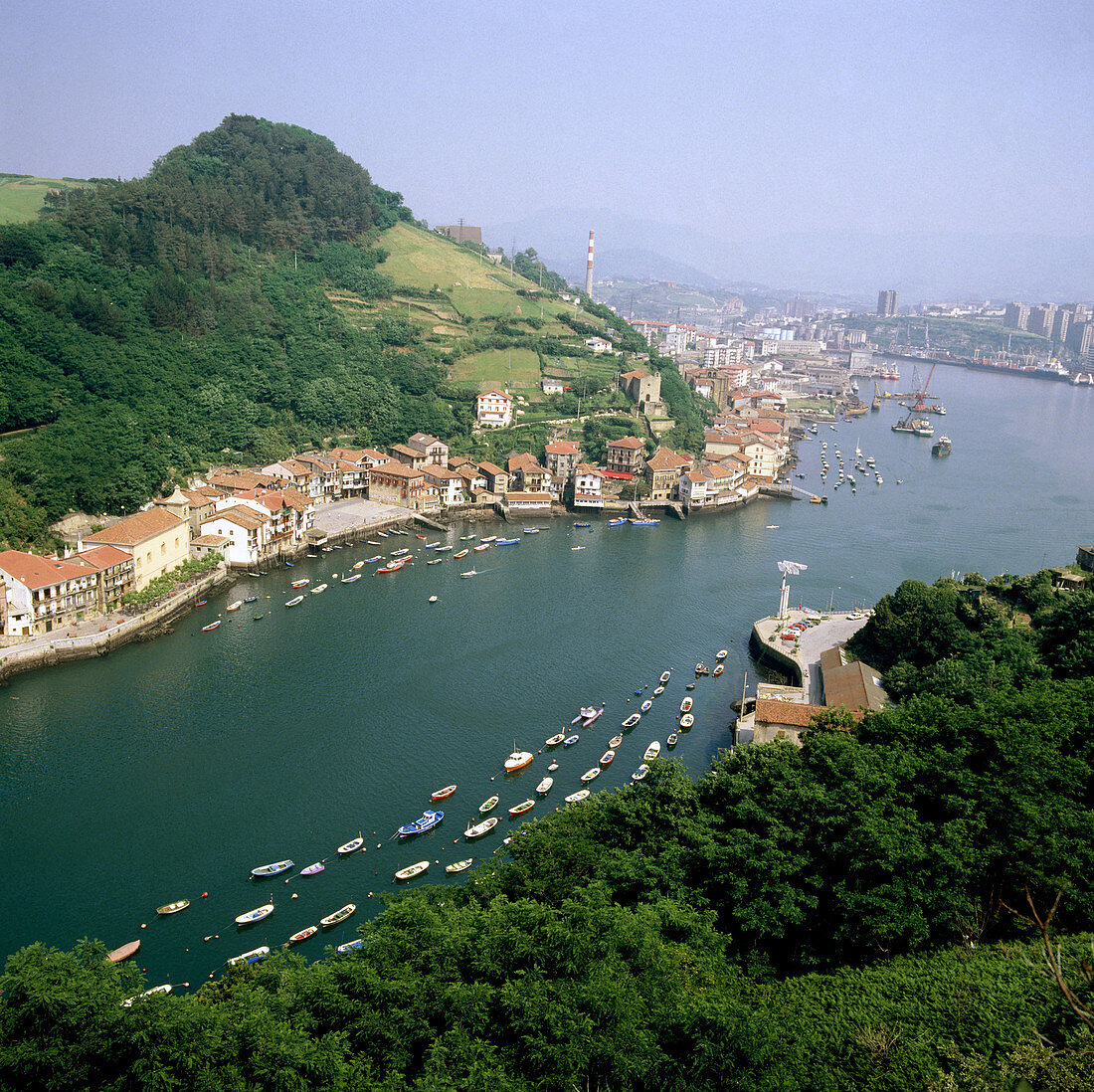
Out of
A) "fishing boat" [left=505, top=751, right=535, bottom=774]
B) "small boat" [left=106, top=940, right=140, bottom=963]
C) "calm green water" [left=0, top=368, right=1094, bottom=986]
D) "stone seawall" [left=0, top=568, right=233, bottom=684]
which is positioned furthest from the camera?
"stone seawall" [left=0, top=568, right=233, bottom=684]

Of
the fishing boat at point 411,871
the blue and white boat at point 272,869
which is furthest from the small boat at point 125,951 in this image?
the fishing boat at point 411,871

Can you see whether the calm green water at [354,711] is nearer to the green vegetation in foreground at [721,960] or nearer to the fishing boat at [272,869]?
the fishing boat at [272,869]

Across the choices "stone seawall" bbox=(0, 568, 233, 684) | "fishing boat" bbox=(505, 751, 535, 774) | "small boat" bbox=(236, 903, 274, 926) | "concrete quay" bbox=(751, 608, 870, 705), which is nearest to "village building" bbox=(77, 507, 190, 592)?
"stone seawall" bbox=(0, 568, 233, 684)

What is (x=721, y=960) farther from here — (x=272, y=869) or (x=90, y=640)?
(x=90, y=640)

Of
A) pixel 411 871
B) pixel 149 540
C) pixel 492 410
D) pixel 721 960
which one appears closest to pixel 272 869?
pixel 411 871

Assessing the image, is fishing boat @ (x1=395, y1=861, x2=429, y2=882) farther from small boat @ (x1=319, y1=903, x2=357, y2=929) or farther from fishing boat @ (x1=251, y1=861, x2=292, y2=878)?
fishing boat @ (x1=251, y1=861, x2=292, y2=878)

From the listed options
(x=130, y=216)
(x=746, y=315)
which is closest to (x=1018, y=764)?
(x=130, y=216)
